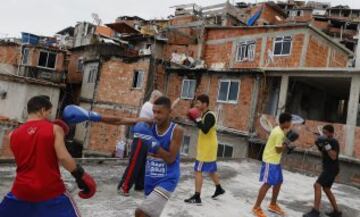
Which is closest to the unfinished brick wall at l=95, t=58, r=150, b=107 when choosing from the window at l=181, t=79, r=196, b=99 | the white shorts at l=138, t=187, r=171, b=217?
the window at l=181, t=79, r=196, b=99

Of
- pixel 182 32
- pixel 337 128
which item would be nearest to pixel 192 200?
pixel 337 128

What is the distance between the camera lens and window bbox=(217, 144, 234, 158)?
19.4 metres

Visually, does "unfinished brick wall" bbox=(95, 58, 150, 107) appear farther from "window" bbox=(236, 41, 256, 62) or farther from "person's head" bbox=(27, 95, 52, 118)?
"person's head" bbox=(27, 95, 52, 118)

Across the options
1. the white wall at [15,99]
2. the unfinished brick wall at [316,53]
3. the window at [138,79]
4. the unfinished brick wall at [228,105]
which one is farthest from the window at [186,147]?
the white wall at [15,99]

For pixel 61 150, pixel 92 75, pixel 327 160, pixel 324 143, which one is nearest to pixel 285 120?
pixel 324 143

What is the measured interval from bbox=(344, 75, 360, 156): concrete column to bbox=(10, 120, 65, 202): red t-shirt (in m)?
13.4

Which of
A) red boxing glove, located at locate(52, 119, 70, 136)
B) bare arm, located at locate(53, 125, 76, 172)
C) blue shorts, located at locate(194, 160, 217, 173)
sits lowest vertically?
blue shorts, located at locate(194, 160, 217, 173)

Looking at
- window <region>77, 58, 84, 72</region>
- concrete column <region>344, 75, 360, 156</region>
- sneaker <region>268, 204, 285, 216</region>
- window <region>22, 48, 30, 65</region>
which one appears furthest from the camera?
window <region>77, 58, 84, 72</region>

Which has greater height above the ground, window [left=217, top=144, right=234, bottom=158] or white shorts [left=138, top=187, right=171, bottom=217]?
white shorts [left=138, top=187, right=171, bottom=217]

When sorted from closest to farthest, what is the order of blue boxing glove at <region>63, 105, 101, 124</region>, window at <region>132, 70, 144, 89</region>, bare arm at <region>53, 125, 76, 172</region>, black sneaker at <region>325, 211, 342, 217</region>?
bare arm at <region>53, 125, 76, 172</region>, blue boxing glove at <region>63, 105, 101, 124</region>, black sneaker at <region>325, 211, 342, 217</region>, window at <region>132, 70, 144, 89</region>

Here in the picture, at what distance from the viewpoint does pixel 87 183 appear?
3412 millimetres

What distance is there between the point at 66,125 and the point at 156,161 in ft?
3.94

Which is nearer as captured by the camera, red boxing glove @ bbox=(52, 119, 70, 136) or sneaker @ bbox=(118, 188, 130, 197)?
red boxing glove @ bbox=(52, 119, 70, 136)

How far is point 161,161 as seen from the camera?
4.32 meters
